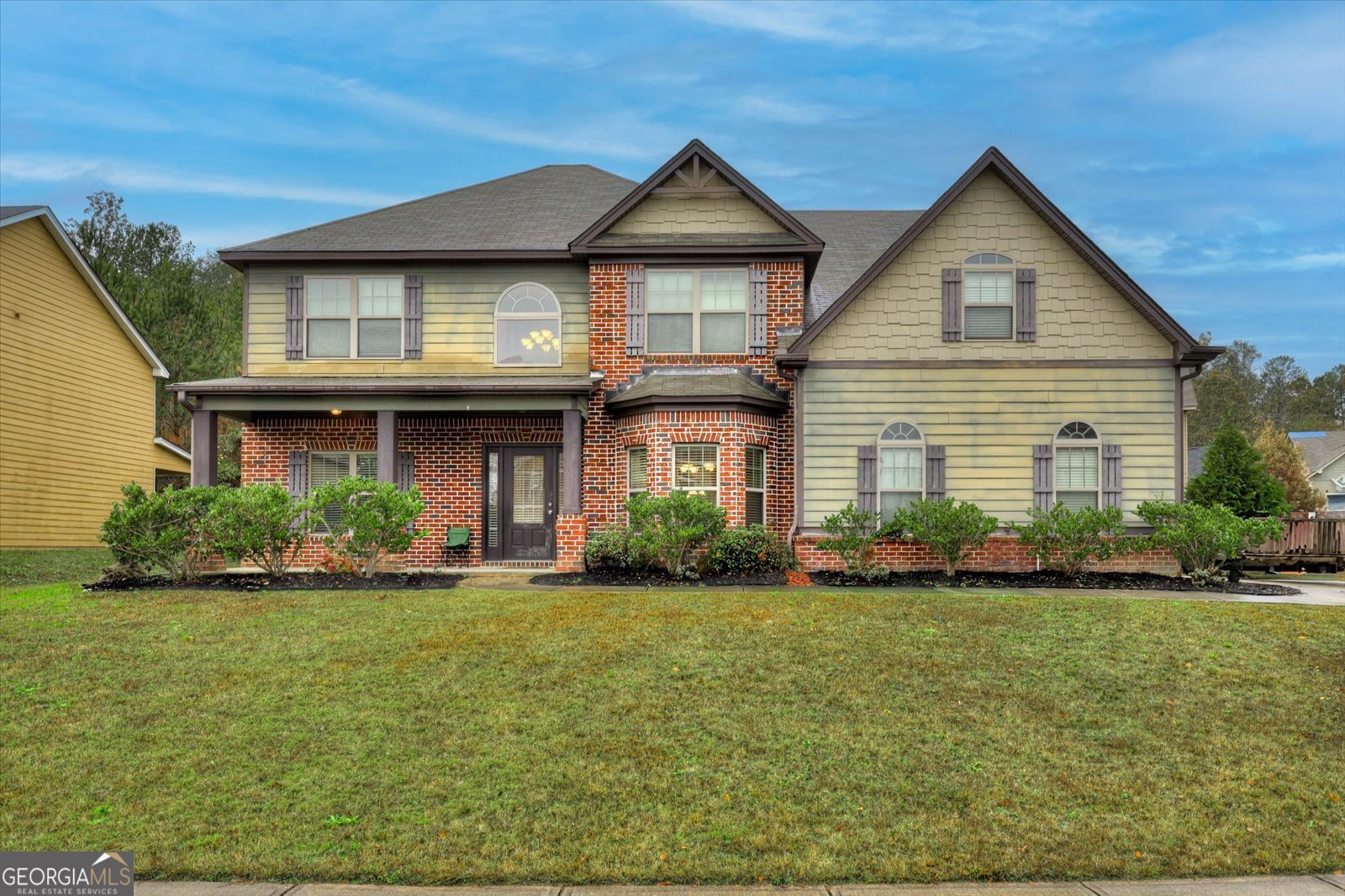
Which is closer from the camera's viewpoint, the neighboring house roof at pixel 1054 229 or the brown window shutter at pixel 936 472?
the neighboring house roof at pixel 1054 229

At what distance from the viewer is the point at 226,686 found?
25.2ft

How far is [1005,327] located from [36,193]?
10832cm

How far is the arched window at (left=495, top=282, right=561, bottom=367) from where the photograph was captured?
54.1 feet

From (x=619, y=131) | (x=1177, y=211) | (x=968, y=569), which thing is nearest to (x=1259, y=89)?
(x=968, y=569)

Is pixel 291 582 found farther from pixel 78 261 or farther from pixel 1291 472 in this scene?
pixel 1291 472

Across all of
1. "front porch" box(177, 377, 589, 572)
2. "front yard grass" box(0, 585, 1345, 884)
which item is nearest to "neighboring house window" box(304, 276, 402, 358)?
"front porch" box(177, 377, 589, 572)

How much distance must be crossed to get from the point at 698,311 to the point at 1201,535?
344 inches

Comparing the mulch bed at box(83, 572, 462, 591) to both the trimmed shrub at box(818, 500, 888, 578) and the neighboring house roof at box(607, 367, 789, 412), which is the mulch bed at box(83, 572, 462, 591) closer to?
the neighboring house roof at box(607, 367, 789, 412)

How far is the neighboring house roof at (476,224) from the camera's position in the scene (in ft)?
53.2

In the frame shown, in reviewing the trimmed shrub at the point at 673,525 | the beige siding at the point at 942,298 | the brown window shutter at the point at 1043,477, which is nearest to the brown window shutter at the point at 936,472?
the brown window shutter at the point at 1043,477

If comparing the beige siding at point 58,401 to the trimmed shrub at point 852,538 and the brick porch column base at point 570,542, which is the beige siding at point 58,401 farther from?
the trimmed shrub at point 852,538

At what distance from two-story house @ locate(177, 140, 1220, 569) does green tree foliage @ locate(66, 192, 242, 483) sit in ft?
53.7

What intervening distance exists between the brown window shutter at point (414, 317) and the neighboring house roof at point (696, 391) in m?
3.85

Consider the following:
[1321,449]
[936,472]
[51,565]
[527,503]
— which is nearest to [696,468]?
[527,503]
